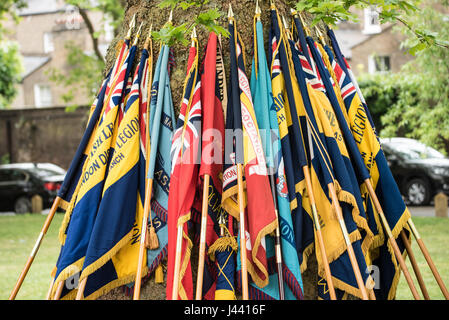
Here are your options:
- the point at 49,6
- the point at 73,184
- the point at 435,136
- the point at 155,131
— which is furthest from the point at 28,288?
the point at 49,6

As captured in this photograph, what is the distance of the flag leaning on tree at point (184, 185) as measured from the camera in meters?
2.87

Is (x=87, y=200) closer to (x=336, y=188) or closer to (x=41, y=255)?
(x=336, y=188)

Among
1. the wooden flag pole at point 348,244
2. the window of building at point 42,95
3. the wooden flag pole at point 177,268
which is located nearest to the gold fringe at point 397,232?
the wooden flag pole at point 348,244

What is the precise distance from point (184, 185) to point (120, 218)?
0.42m

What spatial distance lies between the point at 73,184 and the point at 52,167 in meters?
13.0

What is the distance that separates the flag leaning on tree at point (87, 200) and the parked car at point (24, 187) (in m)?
12.1

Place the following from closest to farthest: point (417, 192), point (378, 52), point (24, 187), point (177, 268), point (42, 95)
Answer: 1. point (177, 268)
2. point (417, 192)
3. point (24, 187)
4. point (378, 52)
5. point (42, 95)

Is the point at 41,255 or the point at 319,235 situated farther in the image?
the point at 41,255

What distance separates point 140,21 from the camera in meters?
3.47

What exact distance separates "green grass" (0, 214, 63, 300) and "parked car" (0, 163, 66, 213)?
58.1 inches

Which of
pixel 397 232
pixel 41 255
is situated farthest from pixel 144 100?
pixel 41 255

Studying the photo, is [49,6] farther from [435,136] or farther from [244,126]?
[244,126]

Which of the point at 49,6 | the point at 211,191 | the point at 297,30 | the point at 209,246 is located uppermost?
the point at 49,6

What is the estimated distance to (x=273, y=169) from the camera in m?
2.99
